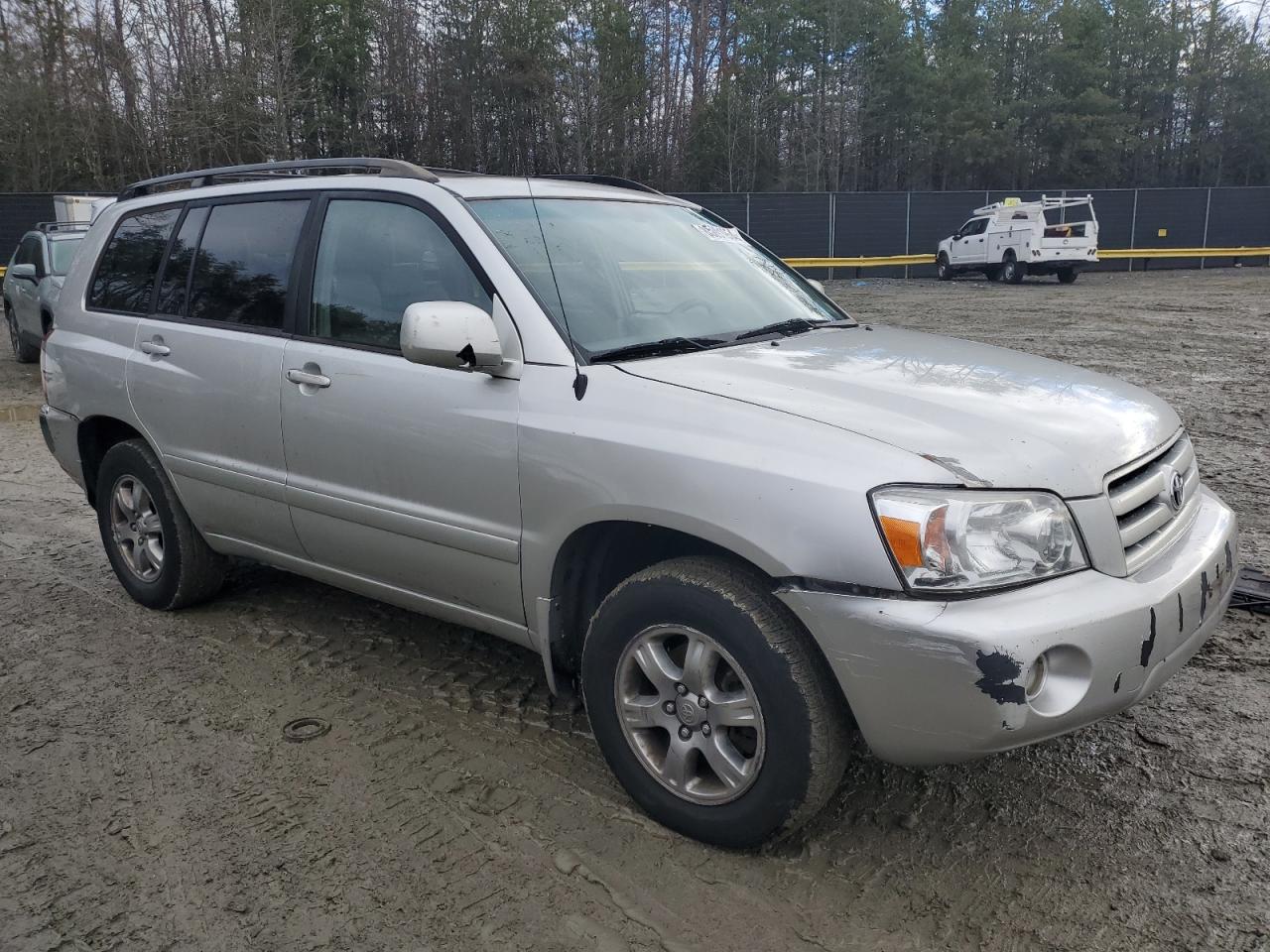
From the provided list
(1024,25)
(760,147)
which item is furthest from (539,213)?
(1024,25)

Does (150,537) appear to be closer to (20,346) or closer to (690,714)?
(690,714)

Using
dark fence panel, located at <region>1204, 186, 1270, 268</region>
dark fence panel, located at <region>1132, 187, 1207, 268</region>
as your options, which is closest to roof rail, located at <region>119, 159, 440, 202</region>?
dark fence panel, located at <region>1132, 187, 1207, 268</region>

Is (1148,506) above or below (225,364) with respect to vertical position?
below

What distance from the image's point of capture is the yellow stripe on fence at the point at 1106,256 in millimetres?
29500

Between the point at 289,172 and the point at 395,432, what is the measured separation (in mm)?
1402

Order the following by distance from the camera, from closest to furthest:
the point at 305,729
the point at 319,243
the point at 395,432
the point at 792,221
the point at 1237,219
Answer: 1. the point at 395,432
2. the point at 305,729
3. the point at 319,243
4. the point at 792,221
5. the point at 1237,219

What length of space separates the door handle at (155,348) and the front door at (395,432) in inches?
32.4

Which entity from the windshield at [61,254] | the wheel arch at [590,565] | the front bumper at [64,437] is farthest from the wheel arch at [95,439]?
the windshield at [61,254]

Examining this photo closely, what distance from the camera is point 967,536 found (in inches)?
94.7

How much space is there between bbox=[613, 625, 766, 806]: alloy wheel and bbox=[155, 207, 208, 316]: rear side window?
105 inches

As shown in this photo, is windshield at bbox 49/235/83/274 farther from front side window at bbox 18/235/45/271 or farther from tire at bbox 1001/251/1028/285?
tire at bbox 1001/251/1028/285

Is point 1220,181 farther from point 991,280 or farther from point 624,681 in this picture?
point 624,681

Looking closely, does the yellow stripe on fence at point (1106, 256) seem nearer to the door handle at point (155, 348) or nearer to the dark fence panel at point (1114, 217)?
the dark fence panel at point (1114, 217)

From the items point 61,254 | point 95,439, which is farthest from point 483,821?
point 61,254
